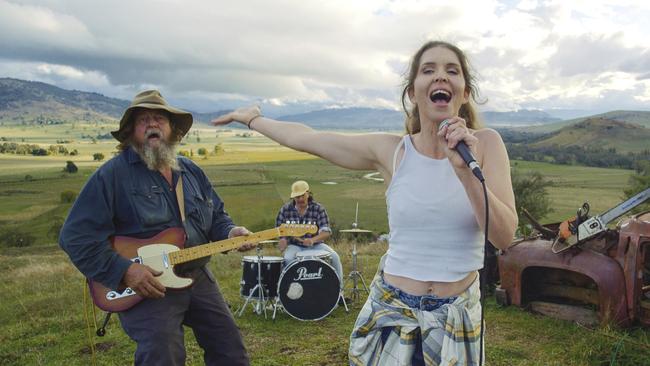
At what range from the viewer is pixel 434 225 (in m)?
1.85

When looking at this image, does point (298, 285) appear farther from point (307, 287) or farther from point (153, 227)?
point (153, 227)

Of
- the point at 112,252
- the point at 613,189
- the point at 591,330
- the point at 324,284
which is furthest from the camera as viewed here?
the point at 613,189

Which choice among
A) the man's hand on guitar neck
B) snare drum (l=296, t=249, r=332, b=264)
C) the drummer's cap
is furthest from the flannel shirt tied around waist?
the drummer's cap

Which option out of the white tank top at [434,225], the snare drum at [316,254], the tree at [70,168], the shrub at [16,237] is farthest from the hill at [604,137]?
the white tank top at [434,225]

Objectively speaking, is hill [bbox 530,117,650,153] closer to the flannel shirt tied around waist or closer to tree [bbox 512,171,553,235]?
tree [bbox 512,171,553,235]

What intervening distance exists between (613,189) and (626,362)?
1929 inches

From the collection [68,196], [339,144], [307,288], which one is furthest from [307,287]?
[68,196]

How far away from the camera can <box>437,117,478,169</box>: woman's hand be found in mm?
1618

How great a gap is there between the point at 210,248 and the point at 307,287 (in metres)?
3.76

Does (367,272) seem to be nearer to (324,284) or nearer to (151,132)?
(324,284)

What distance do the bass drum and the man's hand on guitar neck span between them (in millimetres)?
4066

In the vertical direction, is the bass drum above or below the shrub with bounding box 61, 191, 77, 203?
above

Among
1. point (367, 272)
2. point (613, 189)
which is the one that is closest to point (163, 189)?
point (367, 272)

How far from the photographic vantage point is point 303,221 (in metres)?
8.82
